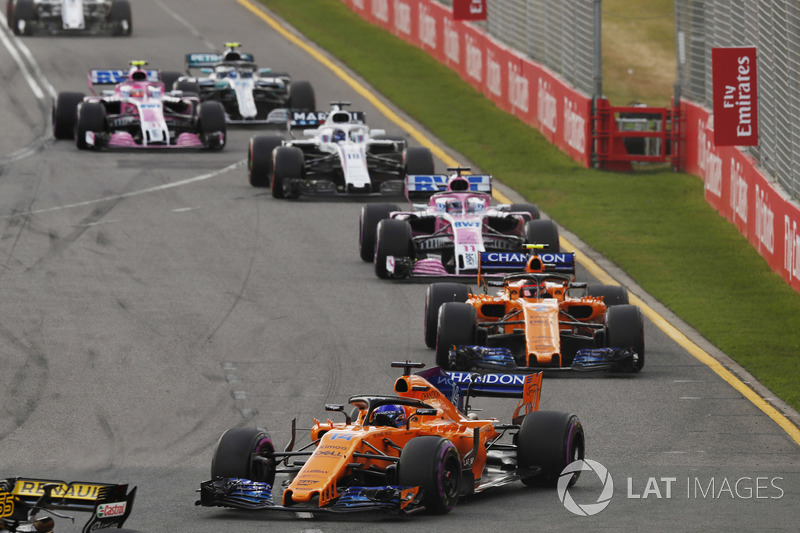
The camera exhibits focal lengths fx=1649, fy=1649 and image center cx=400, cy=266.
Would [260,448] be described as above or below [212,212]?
above

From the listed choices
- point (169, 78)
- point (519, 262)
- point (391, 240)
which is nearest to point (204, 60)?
point (169, 78)

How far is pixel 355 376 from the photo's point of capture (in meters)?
18.9

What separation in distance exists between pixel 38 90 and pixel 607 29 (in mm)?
22036

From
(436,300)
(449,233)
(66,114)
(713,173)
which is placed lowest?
(713,173)

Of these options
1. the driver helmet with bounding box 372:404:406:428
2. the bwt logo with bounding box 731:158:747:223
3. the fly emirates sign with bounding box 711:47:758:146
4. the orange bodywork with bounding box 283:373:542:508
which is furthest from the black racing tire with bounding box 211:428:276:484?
A: the bwt logo with bounding box 731:158:747:223

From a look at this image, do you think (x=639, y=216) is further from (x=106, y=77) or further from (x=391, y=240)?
(x=106, y=77)

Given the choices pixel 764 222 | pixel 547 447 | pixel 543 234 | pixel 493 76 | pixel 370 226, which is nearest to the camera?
pixel 547 447

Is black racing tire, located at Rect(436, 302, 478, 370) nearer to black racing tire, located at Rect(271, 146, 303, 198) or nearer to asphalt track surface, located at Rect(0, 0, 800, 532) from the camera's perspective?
asphalt track surface, located at Rect(0, 0, 800, 532)

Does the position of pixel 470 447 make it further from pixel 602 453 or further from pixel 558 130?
pixel 558 130

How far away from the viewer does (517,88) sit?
39719 mm

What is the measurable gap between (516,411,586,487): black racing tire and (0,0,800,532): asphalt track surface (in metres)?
0.26

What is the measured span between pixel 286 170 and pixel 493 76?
42.5ft

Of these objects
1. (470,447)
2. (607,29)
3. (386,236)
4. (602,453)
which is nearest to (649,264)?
(386,236)

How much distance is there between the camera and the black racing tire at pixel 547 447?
47.1 feet
